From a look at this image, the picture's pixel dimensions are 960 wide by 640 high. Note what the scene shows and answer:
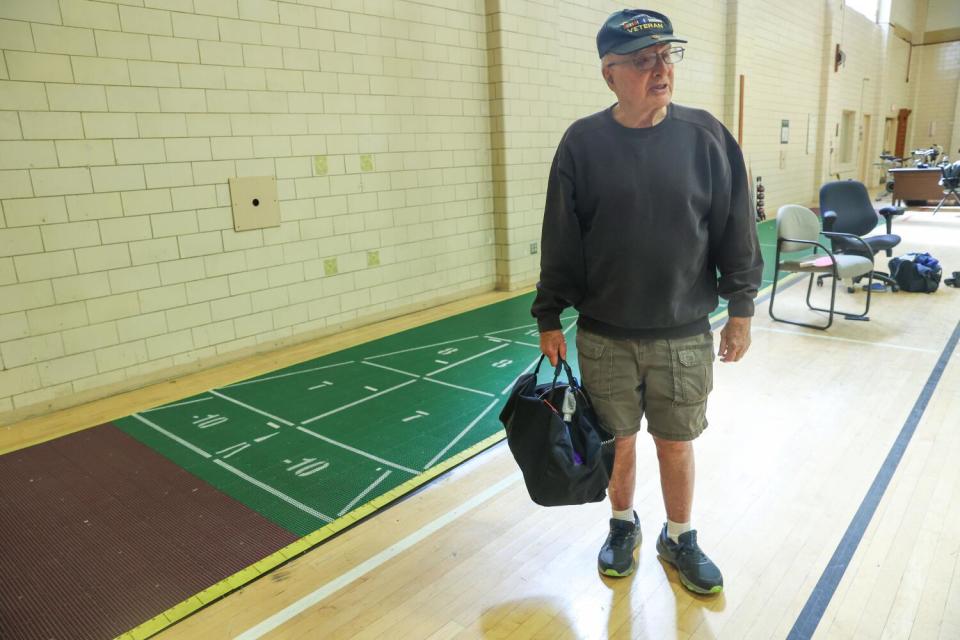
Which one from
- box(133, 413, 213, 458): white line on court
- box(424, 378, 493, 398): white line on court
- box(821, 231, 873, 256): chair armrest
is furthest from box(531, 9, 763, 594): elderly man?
box(821, 231, 873, 256): chair armrest

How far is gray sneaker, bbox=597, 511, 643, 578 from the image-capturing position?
2.12 metres

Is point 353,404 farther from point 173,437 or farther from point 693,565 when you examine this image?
point 693,565

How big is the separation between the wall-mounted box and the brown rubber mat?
6.29 feet

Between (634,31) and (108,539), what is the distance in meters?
2.63

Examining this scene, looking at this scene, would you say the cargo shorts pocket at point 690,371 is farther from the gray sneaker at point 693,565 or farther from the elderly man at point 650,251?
the gray sneaker at point 693,565

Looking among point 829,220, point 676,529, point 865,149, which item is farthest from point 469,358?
point 865,149

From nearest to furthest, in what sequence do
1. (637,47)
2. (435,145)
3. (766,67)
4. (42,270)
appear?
1. (637,47)
2. (42,270)
3. (435,145)
4. (766,67)

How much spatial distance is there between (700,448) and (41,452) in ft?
11.1

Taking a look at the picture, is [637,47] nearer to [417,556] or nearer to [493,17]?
[417,556]

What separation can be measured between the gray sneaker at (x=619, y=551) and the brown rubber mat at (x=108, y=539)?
120 centimetres

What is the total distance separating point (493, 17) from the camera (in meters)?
6.14

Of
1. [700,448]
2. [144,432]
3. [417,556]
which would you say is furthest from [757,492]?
[144,432]

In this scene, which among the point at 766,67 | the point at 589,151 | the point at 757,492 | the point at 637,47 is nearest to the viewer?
the point at 637,47

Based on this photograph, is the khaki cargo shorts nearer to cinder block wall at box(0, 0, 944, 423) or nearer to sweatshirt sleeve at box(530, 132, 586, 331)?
sweatshirt sleeve at box(530, 132, 586, 331)
